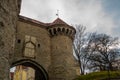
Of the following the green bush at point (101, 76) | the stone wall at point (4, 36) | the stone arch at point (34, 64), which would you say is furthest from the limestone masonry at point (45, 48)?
the stone wall at point (4, 36)

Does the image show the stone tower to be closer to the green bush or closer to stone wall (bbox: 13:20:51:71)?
stone wall (bbox: 13:20:51:71)

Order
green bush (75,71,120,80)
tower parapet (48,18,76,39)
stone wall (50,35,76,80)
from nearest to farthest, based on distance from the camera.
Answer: green bush (75,71,120,80)
stone wall (50,35,76,80)
tower parapet (48,18,76,39)

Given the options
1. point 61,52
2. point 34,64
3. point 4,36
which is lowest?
point 34,64

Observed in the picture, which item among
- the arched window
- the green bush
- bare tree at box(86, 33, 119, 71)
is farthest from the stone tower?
bare tree at box(86, 33, 119, 71)

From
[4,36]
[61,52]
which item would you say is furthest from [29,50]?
[4,36]

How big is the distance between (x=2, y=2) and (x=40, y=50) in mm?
9348

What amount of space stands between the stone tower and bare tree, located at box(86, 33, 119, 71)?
6.81 meters

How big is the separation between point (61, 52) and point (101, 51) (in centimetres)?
1012

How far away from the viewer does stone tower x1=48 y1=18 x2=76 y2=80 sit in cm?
1680

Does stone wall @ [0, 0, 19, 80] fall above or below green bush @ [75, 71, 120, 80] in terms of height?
above

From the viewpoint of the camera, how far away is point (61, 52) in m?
17.6

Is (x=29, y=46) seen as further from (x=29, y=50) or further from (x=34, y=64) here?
(x=34, y=64)

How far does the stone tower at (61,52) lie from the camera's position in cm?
1680

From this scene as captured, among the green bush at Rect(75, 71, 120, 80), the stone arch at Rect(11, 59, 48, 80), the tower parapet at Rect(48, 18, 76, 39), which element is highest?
the tower parapet at Rect(48, 18, 76, 39)
